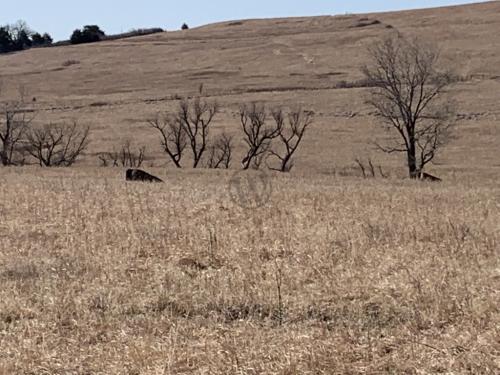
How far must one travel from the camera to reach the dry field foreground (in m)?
4.88

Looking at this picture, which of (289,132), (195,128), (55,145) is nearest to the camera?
(55,145)

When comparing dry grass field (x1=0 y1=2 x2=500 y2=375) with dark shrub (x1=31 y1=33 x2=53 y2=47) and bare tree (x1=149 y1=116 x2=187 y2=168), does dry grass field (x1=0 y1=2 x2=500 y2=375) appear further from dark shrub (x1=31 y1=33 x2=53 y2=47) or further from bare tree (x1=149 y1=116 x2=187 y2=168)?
dark shrub (x1=31 y1=33 x2=53 y2=47)

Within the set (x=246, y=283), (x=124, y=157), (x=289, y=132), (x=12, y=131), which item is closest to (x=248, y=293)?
(x=246, y=283)

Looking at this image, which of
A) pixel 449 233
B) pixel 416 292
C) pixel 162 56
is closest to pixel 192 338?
pixel 416 292

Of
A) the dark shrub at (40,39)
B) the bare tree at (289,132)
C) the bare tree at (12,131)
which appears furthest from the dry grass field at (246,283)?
the dark shrub at (40,39)

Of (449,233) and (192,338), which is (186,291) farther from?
(449,233)

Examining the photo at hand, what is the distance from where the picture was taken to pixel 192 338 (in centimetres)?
537

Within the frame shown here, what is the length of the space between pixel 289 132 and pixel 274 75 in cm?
2660

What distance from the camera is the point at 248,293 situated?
651cm

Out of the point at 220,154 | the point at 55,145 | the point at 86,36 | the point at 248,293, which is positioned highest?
the point at 86,36

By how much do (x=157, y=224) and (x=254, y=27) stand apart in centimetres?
11627

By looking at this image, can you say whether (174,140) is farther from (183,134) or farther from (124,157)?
(124,157)

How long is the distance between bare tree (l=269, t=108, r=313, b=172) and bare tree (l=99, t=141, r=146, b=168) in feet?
29.7

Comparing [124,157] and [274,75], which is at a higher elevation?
[274,75]
